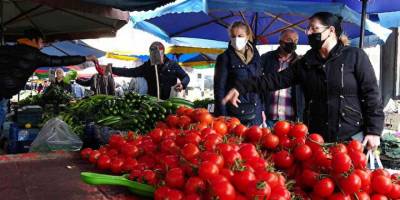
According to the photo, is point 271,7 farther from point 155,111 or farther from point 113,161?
point 113,161

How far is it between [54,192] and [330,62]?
90.9 inches

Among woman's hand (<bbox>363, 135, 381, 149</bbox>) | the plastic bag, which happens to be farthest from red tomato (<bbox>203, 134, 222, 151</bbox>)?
the plastic bag

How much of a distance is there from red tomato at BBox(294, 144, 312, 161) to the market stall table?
2.45ft

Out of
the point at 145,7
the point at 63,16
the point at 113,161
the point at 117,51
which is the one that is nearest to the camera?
the point at 113,161

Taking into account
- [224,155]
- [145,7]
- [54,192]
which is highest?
[145,7]

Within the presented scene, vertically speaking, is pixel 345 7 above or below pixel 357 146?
above

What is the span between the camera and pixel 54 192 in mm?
1937

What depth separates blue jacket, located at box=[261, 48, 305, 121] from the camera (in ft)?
15.9

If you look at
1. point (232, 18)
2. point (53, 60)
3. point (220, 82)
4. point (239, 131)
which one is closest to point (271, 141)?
point (239, 131)

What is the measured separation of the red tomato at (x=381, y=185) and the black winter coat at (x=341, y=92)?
162cm

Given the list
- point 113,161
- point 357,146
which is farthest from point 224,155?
point 113,161

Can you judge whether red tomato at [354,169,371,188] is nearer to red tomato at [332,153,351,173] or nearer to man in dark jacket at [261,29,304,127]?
red tomato at [332,153,351,173]

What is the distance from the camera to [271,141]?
1.89m

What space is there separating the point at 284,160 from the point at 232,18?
22.7 feet
